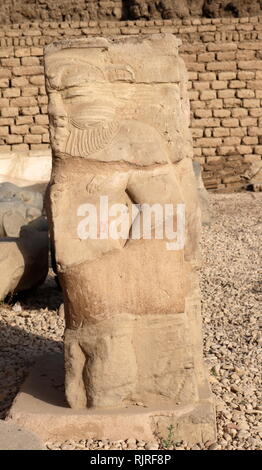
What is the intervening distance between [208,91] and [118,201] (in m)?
9.47

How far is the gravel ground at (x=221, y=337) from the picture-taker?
370 cm

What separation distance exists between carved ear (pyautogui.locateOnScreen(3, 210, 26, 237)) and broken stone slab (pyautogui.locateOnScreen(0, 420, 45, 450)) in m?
4.55

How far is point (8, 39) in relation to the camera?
41.2ft

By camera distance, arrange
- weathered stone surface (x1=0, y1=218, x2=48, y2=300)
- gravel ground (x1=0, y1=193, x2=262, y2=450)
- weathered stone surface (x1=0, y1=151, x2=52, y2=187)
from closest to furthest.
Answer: gravel ground (x1=0, y1=193, x2=262, y2=450) → weathered stone surface (x1=0, y1=218, x2=48, y2=300) → weathered stone surface (x1=0, y1=151, x2=52, y2=187)

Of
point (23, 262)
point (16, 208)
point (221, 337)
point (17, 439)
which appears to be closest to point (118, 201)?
point (17, 439)

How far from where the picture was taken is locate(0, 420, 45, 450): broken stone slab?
290cm

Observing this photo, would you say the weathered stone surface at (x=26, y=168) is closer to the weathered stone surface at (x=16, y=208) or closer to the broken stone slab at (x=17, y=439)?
the weathered stone surface at (x=16, y=208)

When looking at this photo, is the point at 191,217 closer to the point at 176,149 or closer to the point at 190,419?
the point at 176,149

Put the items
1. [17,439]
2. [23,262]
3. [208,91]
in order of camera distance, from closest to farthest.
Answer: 1. [17,439]
2. [23,262]
3. [208,91]

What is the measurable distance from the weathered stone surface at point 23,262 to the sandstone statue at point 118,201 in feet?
8.40

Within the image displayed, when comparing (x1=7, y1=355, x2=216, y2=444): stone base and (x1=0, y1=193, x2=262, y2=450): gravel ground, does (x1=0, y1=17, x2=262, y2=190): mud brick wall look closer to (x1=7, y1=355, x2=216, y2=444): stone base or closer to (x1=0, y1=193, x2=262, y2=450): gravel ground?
(x1=0, y1=193, x2=262, y2=450): gravel ground

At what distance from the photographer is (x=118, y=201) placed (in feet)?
11.3

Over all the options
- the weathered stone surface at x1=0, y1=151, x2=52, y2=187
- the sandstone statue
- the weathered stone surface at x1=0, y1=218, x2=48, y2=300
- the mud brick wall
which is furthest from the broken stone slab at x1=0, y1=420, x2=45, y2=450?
the mud brick wall

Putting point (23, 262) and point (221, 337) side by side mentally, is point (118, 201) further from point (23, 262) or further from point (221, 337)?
point (23, 262)
